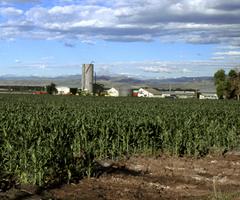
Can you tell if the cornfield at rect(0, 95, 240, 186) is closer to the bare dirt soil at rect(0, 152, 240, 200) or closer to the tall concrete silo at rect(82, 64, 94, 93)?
the bare dirt soil at rect(0, 152, 240, 200)

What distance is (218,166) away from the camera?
40.9 ft

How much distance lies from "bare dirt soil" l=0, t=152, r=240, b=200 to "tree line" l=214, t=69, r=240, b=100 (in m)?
81.8

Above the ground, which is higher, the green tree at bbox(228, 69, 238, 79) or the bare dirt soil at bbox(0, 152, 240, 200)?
the green tree at bbox(228, 69, 238, 79)

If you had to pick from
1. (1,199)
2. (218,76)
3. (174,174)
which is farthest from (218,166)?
(218,76)

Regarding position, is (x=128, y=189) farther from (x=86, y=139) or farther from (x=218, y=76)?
(x=218, y=76)

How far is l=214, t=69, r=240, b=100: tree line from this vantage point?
306 feet

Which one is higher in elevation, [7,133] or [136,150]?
[7,133]

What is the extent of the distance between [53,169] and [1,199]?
2.17 m

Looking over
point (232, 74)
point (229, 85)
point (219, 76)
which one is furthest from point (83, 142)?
point (219, 76)

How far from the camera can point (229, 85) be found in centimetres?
9525

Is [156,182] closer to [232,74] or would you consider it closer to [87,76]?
[232,74]

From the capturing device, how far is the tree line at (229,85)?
3666 inches

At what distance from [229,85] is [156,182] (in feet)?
289

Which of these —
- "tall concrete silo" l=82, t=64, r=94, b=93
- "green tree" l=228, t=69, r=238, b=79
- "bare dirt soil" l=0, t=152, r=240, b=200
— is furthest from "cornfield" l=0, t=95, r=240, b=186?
"tall concrete silo" l=82, t=64, r=94, b=93
